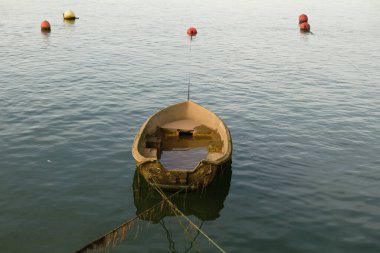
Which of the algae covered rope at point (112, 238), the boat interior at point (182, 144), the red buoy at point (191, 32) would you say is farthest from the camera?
the red buoy at point (191, 32)

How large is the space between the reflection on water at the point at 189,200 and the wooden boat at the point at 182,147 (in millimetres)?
607

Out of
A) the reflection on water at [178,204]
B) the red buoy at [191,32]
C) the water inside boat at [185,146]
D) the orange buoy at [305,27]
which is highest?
the orange buoy at [305,27]

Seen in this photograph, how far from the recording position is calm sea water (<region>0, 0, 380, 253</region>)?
14.0 meters

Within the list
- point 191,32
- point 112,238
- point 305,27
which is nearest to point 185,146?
point 112,238

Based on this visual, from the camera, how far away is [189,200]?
1560cm

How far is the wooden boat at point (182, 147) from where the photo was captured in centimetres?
1507

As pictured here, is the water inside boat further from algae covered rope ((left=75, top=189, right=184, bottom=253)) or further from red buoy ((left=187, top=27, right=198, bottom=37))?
red buoy ((left=187, top=27, right=198, bottom=37))

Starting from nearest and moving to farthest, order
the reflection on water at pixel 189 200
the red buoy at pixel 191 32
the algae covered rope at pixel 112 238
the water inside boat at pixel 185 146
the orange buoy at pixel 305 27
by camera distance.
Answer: the algae covered rope at pixel 112 238
the reflection on water at pixel 189 200
the water inside boat at pixel 185 146
the red buoy at pixel 191 32
the orange buoy at pixel 305 27

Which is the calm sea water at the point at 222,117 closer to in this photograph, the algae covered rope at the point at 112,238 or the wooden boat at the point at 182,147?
the algae covered rope at the point at 112,238

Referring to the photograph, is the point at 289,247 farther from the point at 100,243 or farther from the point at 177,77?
the point at 177,77

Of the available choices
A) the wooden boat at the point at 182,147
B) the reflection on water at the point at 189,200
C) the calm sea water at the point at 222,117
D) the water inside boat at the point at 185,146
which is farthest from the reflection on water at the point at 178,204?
the water inside boat at the point at 185,146

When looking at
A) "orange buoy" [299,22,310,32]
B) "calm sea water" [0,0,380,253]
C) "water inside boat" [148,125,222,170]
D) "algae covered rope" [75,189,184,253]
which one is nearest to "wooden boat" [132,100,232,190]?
"water inside boat" [148,125,222,170]

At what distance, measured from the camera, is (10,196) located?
51.2 ft

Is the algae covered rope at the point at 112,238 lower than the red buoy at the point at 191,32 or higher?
lower
